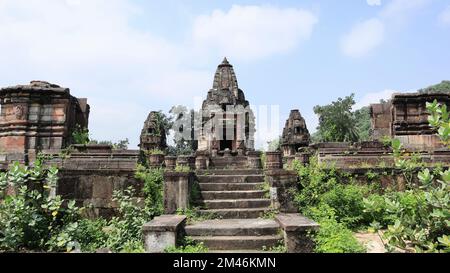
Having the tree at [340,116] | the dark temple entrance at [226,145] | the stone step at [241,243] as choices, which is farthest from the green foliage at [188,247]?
the tree at [340,116]

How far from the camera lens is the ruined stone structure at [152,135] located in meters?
16.0

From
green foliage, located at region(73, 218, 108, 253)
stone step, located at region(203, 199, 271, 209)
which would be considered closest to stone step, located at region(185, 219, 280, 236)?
stone step, located at region(203, 199, 271, 209)

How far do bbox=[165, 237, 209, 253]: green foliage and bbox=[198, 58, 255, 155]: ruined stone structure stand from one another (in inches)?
485

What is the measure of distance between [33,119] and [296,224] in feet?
29.7

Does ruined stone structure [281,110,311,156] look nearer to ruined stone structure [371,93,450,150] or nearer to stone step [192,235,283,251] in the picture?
ruined stone structure [371,93,450,150]

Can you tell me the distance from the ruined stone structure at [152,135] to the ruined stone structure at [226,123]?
2684 millimetres

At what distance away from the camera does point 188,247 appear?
4.96 metres

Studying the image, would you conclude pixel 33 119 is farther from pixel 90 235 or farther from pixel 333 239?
pixel 333 239

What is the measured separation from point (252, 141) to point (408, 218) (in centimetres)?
1445

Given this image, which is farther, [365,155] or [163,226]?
[365,155]

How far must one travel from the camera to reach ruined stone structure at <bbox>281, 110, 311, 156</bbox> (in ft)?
59.3

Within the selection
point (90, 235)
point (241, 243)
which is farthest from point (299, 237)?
point (90, 235)
